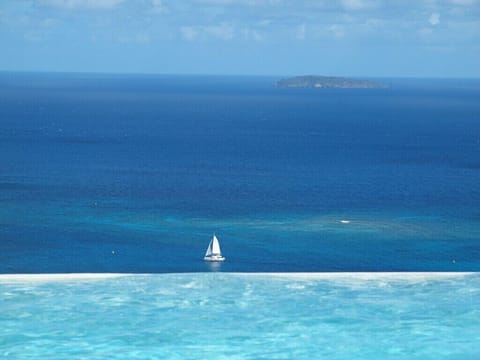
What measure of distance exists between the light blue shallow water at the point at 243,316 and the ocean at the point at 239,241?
4 centimetres

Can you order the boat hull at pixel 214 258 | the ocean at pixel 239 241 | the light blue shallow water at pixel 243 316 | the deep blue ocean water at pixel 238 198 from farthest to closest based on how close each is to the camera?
the deep blue ocean water at pixel 238 198
the boat hull at pixel 214 258
the ocean at pixel 239 241
the light blue shallow water at pixel 243 316

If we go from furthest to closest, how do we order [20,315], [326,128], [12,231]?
[326,128]
[12,231]
[20,315]

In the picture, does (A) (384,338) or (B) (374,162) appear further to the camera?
(B) (374,162)

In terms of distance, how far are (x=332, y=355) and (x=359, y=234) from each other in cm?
1920

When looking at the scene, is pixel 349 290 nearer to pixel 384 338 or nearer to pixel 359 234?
pixel 384 338

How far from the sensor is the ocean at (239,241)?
13797 mm

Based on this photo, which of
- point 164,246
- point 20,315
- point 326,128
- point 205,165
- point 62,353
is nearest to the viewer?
point 62,353

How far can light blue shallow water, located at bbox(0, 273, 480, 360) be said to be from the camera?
13188 mm

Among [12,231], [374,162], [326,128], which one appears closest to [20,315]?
[12,231]

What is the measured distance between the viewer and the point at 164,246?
2945 cm

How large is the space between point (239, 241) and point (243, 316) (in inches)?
627

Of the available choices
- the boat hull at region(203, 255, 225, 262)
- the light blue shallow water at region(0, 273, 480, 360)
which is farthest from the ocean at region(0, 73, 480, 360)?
the boat hull at region(203, 255, 225, 262)

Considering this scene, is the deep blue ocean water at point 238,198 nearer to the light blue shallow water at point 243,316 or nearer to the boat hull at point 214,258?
the boat hull at point 214,258

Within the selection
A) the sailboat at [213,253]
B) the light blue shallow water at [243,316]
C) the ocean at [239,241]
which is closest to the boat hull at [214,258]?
the sailboat at [213,253]
